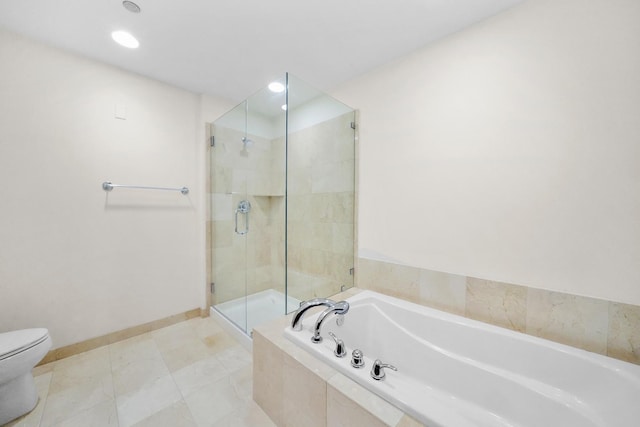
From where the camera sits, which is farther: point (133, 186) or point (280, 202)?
point (280, 202)

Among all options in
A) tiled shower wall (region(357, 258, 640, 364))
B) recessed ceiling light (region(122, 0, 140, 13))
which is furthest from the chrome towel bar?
tiled shower wall (region(357, 258, 640, 364))

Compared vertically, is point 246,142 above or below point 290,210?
above

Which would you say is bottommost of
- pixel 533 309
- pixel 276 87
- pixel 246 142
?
pixel 533 309

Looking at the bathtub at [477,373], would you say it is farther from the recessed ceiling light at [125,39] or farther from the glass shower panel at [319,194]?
the recessed ceiling light at [125,39]

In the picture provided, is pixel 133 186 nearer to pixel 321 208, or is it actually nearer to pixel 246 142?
pixel 246 142

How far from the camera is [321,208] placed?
2.31 meters

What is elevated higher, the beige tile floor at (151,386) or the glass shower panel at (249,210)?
the glass shower panel at (249,210)

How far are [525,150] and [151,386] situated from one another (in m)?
2.61

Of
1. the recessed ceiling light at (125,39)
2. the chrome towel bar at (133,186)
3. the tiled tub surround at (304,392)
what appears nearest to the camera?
the tiled tub surround at (304,392)

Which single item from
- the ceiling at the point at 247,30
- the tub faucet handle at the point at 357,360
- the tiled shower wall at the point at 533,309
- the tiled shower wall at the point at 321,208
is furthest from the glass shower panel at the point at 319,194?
the tub faucet handle at the point at 357,360

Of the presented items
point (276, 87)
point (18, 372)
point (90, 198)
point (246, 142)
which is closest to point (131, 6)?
point (276, 87)

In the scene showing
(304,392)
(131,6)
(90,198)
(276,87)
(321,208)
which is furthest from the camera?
(321,208)

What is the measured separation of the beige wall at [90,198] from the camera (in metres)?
1.58

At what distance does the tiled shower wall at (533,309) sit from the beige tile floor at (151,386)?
1.22 meters
